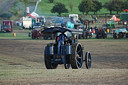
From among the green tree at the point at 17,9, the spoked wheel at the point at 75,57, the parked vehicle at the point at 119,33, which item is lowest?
the green tree at the point at 17,9

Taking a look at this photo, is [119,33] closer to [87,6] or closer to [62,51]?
[62,51]

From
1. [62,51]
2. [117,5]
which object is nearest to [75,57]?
[62,51]

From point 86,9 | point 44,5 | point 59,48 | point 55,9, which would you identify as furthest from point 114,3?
point 59,48

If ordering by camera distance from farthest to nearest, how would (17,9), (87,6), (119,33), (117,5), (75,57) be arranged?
(17,9) → (117,5) → (87,6) → (119,33) → (75,57)

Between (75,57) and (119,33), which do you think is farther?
(119,33)

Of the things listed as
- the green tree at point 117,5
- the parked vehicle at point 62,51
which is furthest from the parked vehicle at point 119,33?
the green tree at point 117,5

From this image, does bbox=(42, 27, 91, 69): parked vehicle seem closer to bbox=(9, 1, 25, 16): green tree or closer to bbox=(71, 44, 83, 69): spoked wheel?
bbox=(71, 44, 83, 69): spoked wheel

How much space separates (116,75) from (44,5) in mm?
113602

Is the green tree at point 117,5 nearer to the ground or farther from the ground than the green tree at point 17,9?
farther from the ground

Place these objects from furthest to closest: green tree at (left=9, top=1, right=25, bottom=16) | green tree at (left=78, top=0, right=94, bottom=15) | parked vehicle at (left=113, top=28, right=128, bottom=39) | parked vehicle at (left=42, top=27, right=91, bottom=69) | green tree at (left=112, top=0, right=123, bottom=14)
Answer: green tree at (left=9, top=1, right=25, bottom=16)
green tree at (left=112, top=0, right=123, bottom=14)
green tree at (left=78, top=0, right=94, bottom=15)
parked vehicle at (left=113, top=28, right=128, bottom=39)
parked vehicle at (left=42, top=27, right=91, bottom=69)

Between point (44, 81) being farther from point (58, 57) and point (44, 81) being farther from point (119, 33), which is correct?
point (119, 33)

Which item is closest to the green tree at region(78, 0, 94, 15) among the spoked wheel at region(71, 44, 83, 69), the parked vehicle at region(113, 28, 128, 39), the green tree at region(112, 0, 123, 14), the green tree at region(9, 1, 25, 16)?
the green tree at region(112, 0, 123, 14)

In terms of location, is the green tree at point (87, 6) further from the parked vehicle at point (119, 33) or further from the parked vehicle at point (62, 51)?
the parked vehicle at point (62, 51)

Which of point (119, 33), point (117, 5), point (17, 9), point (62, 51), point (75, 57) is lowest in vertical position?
point (17, 9)
